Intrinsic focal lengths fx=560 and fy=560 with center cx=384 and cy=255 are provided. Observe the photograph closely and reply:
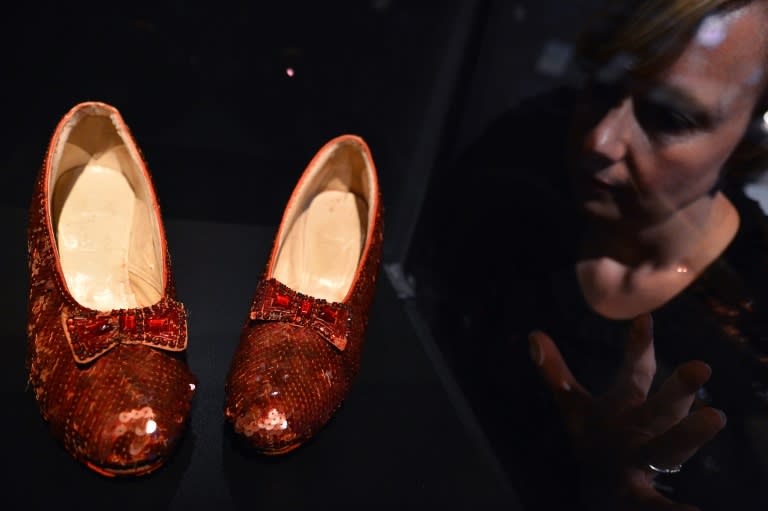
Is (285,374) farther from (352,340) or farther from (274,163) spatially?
(274,163)

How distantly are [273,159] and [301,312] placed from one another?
1.80 feet

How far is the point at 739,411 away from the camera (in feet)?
2.64

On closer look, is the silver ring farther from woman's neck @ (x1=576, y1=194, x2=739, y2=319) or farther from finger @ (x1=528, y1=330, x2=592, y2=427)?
woman's neck @ (x1=576, y1=194, x2=739, y2=319)

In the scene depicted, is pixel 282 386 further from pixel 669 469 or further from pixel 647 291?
pixel 647 291

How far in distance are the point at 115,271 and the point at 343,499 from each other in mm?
543

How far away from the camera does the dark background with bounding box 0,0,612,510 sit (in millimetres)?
762

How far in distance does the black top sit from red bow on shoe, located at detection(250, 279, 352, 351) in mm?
308

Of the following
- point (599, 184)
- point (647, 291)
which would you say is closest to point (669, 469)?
point (647, 291)

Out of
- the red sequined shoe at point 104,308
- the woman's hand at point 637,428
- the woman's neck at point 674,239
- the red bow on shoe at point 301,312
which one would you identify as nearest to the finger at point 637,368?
the woman's hand at point 637,428

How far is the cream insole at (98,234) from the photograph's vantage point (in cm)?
93

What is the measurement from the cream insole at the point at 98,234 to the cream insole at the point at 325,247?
0.88ft

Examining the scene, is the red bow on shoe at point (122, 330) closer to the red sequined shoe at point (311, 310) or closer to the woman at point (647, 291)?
the red sequined shoe at point (311, 310)

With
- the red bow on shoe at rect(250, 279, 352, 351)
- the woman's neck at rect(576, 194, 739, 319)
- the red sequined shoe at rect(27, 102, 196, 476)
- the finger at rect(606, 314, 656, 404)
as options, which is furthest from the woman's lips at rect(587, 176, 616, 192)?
the red sequined shoe at rect(27, 102, 196, 476)

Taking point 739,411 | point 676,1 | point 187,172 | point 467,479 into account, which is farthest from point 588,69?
point 187,172
